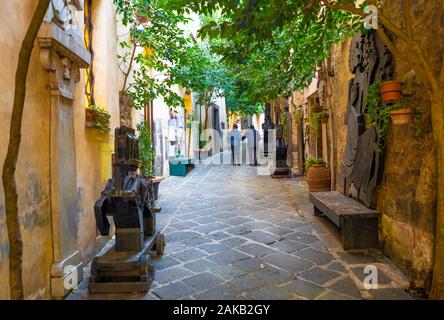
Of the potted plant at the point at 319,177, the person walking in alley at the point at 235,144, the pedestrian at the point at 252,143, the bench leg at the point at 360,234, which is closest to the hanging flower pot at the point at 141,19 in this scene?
the potted plant at the point at 319,177

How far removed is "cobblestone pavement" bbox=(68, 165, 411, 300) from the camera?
287cm

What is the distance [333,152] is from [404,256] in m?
3.24

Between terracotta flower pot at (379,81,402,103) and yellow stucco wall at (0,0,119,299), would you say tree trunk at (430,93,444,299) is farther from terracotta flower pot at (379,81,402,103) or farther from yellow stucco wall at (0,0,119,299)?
yellow stucco wall at (0,0,119,299)

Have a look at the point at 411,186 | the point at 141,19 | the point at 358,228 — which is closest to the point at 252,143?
the point at 141,19

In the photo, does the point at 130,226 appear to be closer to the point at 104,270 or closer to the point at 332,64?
the point at 104,270

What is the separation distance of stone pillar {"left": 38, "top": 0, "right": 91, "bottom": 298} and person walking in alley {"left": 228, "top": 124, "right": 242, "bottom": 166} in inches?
479

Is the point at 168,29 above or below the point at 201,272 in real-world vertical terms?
above

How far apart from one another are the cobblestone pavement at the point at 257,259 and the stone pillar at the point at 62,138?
0.27 meters

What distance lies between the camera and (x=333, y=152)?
6207 millimetres

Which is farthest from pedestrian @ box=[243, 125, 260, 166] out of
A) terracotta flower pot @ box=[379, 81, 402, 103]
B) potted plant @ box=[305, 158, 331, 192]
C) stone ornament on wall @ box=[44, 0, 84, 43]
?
stone ornament on wall @ box=[44, 0, 84, 43]

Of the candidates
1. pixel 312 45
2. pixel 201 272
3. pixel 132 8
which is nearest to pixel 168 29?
pixel 132 8

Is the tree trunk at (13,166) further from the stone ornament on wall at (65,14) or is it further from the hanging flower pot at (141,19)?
the hanging flower pot at (141,19)

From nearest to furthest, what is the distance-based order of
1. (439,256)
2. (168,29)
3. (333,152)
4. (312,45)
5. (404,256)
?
(439,256) → (404,256) → (312,45) → (168,29) → (333,152)

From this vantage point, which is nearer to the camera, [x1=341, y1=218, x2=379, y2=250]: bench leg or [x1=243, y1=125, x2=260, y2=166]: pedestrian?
[x1=341, y1=218, x2=379, y2=250]: bench leg
